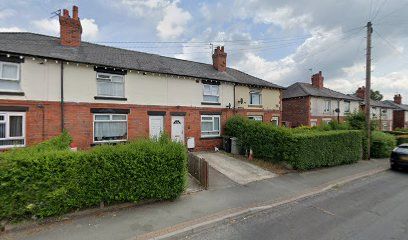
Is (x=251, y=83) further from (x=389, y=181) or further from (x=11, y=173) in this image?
(x=11, y=173)

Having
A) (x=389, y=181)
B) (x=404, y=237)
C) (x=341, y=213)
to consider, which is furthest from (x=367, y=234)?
(x=389, y=181)

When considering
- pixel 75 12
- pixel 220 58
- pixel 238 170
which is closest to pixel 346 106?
pixel 220 58

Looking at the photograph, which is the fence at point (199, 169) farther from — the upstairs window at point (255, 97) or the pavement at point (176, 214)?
the upstairs window at point (255, 97)

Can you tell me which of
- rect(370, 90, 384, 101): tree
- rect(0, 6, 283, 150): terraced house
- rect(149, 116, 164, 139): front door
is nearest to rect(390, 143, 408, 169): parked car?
rect(0, 6, 283, 150): terraced house

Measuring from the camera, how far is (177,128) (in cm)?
1520

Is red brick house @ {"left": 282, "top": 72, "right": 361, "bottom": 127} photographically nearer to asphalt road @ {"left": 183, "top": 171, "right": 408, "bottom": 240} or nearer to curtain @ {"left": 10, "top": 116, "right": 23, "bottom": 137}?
asphalt road @ {"left": 183, "top": 171, "right": 408, "bottom": 240}

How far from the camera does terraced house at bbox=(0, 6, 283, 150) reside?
34.7 feet

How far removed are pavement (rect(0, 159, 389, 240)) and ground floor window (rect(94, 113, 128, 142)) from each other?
7.36 m

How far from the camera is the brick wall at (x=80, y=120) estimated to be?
10.8 m

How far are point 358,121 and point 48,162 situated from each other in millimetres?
19778

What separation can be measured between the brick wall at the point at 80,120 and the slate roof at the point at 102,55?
228cm

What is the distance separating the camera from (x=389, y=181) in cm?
1086

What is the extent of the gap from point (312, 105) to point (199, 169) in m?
21.9

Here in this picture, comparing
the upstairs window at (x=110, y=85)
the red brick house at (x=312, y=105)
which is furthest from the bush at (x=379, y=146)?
the upstairs window at (x=110, y=85)
